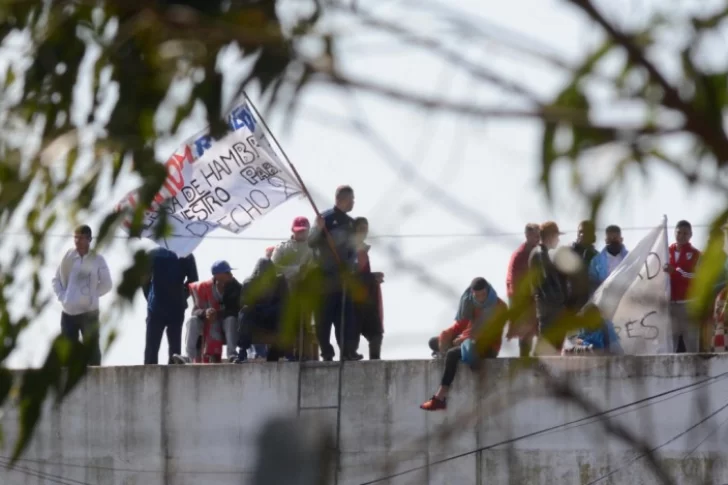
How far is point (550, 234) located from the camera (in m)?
3.54

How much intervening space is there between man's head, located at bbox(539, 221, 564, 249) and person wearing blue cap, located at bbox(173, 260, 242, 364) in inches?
323

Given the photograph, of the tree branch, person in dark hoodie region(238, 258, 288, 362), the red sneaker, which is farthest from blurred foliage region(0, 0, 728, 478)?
the red sneaker

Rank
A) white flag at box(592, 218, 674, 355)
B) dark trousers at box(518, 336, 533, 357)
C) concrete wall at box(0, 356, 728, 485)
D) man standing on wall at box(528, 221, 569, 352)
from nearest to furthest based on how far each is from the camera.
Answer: man standing on wall at box(528, 221, 569, 352), dark trousers at box(518, 336, 533, 357), white flag at box(592, 218, 674, 355), concrete wall at box(0, 356, 728, 485)

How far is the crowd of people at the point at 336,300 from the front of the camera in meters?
3.40

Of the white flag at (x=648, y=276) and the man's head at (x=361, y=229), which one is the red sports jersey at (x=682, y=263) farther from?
the man's head at (x=361, y=229)

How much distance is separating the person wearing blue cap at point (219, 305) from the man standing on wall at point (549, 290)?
8.35m

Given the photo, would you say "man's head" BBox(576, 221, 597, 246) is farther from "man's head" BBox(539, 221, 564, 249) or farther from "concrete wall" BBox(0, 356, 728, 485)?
"concrete wall" BBox(0, 356, 728, 485)

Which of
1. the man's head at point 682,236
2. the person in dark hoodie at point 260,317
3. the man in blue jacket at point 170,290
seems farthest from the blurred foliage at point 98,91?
the man in blue jacket at point 170,290

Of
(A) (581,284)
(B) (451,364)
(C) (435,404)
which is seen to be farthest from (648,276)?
(A) (581,284)

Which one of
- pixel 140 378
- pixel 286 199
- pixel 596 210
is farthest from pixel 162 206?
pixel 140 378

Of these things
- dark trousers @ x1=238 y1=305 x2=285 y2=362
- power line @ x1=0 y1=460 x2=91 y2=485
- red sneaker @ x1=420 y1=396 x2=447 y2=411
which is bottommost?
power line @ x1=0 y1=460 x2=91 y2=485

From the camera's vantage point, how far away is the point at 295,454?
335 cm

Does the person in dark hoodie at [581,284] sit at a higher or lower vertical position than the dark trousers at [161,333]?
lower

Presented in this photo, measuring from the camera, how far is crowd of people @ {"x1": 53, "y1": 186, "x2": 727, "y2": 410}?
11.1 ft
